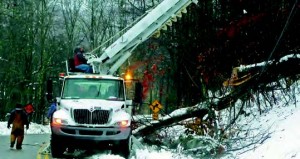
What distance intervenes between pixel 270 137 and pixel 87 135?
4707 mm

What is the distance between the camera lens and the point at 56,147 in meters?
14.6

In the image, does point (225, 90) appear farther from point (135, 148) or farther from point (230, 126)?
point (135, 148)

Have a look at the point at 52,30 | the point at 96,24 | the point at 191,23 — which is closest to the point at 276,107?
the point at 191,23

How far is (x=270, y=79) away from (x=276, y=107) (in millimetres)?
2431

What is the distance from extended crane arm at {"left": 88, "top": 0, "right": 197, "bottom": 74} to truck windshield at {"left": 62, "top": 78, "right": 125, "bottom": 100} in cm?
118

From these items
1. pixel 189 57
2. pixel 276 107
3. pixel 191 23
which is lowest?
pixel 276 107

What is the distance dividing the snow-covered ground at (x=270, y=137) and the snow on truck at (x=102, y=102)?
0.60 metres

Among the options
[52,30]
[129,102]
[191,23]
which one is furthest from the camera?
[52,30]

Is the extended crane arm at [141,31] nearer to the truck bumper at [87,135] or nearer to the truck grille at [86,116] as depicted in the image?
the truck grille at [86,116]

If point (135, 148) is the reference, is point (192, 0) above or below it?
above

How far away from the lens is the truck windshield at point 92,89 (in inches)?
610

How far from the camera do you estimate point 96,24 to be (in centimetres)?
6406

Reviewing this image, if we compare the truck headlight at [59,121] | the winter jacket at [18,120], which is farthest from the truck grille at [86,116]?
the winter jacket at [18,120]

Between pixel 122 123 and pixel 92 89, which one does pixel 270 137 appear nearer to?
pixel 122 123
